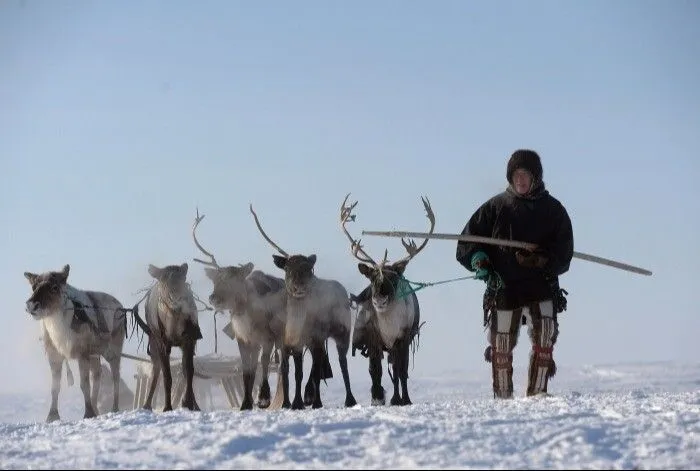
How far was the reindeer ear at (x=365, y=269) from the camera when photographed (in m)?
15.5

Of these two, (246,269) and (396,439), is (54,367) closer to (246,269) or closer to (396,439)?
(246,269)

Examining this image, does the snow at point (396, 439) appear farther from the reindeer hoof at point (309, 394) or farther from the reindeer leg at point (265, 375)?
the reindeer leg at point (265, 375)

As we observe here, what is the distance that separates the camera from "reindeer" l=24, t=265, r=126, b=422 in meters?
16.8

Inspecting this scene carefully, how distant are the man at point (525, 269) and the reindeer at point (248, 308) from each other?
346 cm

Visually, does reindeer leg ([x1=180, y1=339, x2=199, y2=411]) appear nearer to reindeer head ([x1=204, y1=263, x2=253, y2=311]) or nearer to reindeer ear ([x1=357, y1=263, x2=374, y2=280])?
reindeer head ([x1=204, y1=263, x2=253, y2=311])

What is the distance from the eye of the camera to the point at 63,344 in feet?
56.1

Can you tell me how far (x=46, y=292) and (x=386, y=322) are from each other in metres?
4.11

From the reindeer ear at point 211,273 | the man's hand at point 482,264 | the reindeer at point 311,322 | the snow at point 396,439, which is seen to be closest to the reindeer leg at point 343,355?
the reindeer at point 311,322

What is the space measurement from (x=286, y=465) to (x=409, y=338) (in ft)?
24.7

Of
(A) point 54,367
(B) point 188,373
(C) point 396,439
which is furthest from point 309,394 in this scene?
(C) point 396,439

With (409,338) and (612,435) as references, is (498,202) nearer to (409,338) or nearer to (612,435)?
(409,338)

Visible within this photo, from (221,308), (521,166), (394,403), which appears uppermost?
(521,166)

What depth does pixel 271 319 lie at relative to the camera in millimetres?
16094

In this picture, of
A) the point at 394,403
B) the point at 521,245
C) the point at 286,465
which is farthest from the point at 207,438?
the point at 394,403
